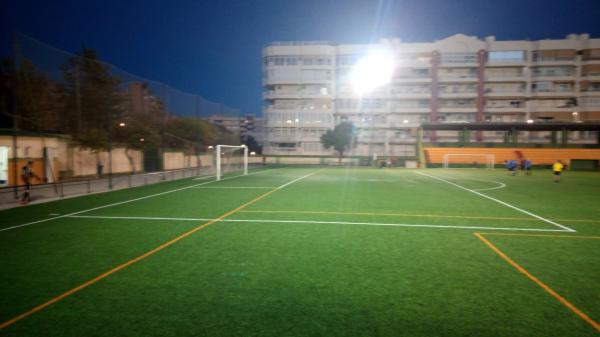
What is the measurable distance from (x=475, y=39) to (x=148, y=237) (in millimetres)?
75753

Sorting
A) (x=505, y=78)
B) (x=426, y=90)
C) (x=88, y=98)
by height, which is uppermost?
(x=505, y=78)

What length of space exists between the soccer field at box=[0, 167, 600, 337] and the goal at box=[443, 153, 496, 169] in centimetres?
Answer: 3473

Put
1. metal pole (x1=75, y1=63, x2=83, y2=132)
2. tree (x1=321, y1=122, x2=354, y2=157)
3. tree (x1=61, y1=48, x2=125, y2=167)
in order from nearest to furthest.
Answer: metal pole (x1=75, y1=63, x2=83, y2=132), tree (x1=61, y1=48, x2=125, y2=167), tree (x1=321, y1=122, x2=354, y2=157)

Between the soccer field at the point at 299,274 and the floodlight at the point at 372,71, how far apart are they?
5785 centimetres

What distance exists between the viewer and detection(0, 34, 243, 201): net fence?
19.6 metres

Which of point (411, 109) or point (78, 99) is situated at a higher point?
point (411, 109)

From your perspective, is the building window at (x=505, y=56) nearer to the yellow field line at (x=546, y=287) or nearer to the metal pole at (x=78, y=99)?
the metal pole at (x=78, y=99)

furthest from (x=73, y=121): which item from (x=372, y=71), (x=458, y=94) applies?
(x=458, y=94)

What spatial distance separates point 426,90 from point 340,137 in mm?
21099

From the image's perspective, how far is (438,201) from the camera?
50.5 ft

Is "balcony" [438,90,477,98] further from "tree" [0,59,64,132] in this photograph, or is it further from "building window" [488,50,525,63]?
"tree" [0,59,64,132]

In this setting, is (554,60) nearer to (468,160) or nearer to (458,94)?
(458,94)

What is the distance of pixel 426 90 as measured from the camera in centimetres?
6806

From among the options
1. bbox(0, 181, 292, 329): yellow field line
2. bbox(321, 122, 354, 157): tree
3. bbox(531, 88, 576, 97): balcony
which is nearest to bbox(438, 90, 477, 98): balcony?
bbox(531, 88, 576, 97): balcony
